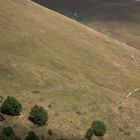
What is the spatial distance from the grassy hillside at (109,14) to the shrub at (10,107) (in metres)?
55.7

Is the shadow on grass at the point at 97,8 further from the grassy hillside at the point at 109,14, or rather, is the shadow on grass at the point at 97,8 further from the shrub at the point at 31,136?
the shrub at the point at 31,136

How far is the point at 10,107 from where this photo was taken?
145 ft

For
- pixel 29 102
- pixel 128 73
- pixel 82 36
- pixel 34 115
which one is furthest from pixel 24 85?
pixel 82 36

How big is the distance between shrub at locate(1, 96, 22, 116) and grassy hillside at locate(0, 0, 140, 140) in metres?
0.73

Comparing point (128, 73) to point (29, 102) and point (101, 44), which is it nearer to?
point (101, 44)

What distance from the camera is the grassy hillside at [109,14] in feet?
355

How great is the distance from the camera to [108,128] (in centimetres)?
4984

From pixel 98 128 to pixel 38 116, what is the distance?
6.35 meters

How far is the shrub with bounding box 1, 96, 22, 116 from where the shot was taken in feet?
145

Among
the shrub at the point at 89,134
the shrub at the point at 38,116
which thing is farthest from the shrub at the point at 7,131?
the shrub at the point at 89,134

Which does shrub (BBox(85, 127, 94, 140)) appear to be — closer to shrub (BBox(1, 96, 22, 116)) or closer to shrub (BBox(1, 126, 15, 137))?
shrub (BBox(1, 96, 22, 116))

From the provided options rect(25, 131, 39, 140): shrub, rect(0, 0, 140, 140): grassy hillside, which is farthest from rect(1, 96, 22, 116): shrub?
rect(25, 131, 39, 140): shrub

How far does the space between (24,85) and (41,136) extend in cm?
1002

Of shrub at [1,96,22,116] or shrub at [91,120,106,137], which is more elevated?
shrub at [1,96,22,116]
